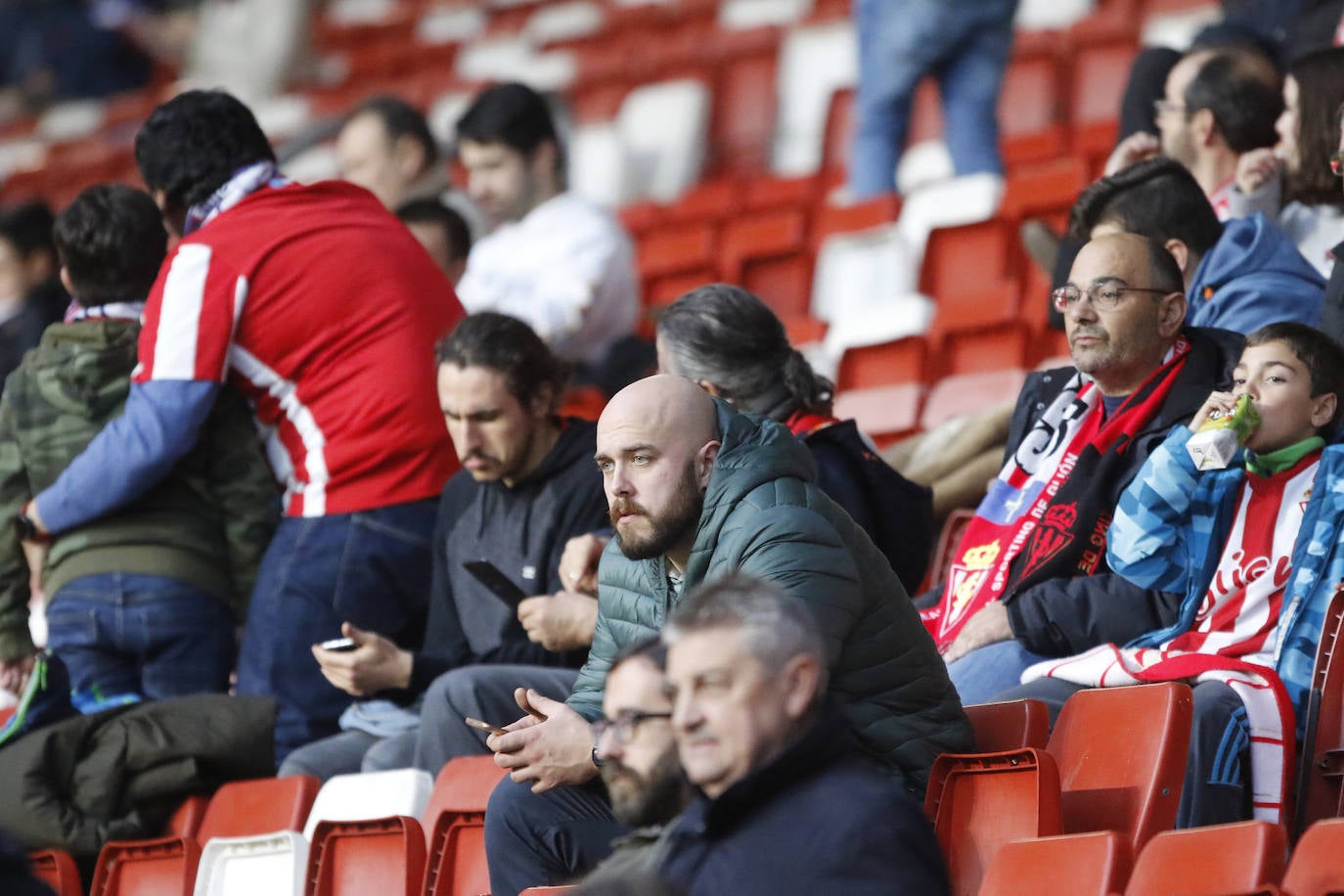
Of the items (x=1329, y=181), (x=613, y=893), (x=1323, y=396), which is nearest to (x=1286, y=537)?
(x=1323, y=396)

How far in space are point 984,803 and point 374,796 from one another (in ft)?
3.86

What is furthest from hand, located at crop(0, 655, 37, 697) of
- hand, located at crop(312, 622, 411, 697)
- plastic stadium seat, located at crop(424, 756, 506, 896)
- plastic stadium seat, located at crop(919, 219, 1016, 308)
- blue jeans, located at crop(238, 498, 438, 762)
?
plastic stadium seat, located at crop(919, 219, 1016, 308)

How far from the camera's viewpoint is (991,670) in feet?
11.4

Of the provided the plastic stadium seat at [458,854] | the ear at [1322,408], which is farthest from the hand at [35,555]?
the ear at [1322,408]

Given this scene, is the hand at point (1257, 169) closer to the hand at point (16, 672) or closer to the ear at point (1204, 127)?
the ear at point (1204, 127)

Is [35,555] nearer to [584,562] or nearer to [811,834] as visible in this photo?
[584,562]

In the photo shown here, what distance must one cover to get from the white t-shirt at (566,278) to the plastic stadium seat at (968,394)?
0.78 meters

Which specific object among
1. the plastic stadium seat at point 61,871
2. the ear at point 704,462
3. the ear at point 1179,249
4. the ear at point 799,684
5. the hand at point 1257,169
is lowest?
the plastic stadium seat at point 61,871

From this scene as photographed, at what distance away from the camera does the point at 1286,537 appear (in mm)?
3188

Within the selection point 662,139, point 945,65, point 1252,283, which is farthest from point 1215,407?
point 662,139

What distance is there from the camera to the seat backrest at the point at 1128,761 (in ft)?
9.16

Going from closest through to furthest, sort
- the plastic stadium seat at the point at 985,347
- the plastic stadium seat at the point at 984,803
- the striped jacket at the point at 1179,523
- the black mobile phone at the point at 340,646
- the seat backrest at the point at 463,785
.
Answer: the plastic stadium seat at the point at 984,803
the striped jacket at the point at 1179,523
the seat backrest at the point at 463,785
the black mobile phone at the point at 340,646
the plastic stadium seat at the point at 985,347

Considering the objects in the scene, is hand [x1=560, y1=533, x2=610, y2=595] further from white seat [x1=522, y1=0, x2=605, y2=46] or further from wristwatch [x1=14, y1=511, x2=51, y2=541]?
white seat [x1=522, y1=0, x2=605, y2=46]

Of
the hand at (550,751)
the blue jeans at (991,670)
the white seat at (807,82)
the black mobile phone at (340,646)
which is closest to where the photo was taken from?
the hand at (550,751)
